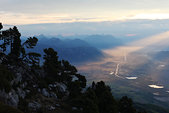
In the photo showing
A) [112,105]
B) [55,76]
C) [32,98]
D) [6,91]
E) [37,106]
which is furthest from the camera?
[55,76]

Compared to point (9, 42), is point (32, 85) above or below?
below

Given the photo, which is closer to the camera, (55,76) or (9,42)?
(9,42)

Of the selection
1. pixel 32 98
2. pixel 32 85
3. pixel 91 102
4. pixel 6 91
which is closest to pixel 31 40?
pixel 32 85

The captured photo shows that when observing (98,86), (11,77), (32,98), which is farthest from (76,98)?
(11,77)

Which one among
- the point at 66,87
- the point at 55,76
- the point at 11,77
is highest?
the point at 11,77

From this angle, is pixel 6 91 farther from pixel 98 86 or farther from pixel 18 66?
pixel 98 86

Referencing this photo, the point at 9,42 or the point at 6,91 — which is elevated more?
the point at 9,42

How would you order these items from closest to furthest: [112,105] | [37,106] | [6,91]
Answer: [6,91] < [37,106] < [112,105]

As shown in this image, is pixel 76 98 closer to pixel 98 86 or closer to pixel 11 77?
pixel 98 86

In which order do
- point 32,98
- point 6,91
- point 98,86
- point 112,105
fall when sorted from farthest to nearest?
point 98,86, point 112,105, point 32,98, point 6,91
